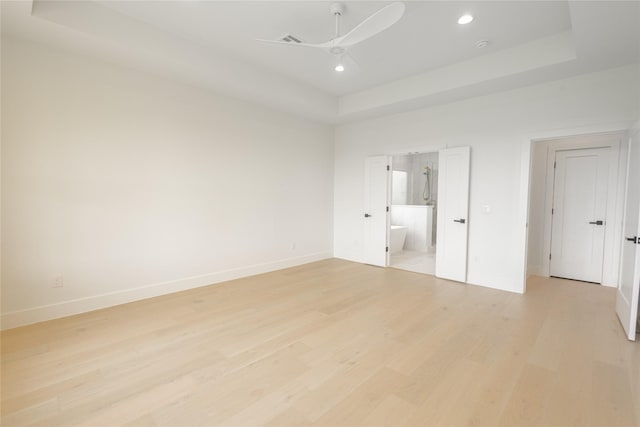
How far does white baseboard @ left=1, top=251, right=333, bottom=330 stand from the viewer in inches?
113

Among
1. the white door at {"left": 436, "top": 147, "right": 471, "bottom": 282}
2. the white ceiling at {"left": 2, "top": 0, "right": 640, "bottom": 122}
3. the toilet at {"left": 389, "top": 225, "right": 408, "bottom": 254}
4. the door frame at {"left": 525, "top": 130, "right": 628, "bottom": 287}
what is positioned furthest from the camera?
the toilet at {"left": 389, "top": 225, "right": 408, "bottom": 254}

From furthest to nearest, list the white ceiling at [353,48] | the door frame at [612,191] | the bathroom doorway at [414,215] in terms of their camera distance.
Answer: the bathroom doorway at [414,215] → the door frame at [612,191] → the white ceiling at [353,48]

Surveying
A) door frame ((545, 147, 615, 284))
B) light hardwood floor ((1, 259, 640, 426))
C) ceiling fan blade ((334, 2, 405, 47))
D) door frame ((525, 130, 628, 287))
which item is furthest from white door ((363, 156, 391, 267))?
ceiling fan blade ((334, 2, 405, 47))

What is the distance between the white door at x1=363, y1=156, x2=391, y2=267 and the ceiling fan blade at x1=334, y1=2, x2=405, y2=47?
3205 millimetres

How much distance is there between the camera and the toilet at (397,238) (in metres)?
6.41

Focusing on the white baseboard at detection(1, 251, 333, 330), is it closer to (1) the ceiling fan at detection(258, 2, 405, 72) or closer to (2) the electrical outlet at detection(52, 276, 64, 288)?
(2) the electrical outlet at detection(52, 276, 64, 288)

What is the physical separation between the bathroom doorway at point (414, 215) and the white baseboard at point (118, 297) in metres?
2.87

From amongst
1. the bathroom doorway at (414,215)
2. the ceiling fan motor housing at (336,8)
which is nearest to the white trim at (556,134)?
the bathroom doorway at (414,215)

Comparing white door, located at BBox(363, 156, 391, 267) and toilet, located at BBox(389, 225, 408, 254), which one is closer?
white door, located at BBox(363, 156, 391, 267)

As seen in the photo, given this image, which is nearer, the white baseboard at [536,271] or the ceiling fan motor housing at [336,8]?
the ceiling fan motor housing at [336,8]

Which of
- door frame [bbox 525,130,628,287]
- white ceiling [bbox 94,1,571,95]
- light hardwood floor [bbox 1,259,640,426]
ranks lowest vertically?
light hardwood floor [bbox 1,259,640,426]

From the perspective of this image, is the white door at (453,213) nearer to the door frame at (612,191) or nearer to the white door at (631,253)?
the door frame at (612,191)

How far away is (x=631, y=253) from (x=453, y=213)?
203 cm

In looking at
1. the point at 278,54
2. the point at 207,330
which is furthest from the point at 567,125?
the point at 207,330
